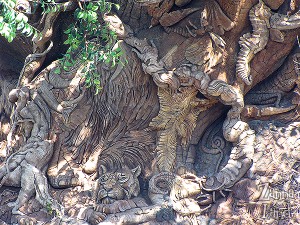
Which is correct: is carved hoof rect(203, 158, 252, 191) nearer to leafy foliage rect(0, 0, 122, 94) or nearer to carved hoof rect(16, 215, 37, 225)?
leafy foliage rect(0, 0, 122, 94)

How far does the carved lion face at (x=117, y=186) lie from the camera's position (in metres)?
5.63

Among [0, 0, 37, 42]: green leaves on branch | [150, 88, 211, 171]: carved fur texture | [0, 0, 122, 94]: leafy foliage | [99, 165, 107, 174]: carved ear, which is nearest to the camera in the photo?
[0, 0, 37, 42]: green leaves on branch

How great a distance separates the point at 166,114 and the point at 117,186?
31.8 inches

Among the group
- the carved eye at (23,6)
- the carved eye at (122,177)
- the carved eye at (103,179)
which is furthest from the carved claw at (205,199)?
the carved eye at (23,6)

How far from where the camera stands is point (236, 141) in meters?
5.92

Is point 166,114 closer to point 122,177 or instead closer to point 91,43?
point 122,177

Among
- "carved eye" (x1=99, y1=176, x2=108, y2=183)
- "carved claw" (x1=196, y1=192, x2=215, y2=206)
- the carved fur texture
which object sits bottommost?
"carved claw" (x1=196, y1=192, x2=215, y2=206)

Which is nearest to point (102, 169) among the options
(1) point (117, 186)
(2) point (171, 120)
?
(1) point (117, 186)

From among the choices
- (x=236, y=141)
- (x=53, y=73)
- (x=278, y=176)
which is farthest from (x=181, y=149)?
(x=53, y=73)

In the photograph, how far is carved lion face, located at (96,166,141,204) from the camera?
18.5ft

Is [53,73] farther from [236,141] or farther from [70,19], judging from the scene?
[236,141]

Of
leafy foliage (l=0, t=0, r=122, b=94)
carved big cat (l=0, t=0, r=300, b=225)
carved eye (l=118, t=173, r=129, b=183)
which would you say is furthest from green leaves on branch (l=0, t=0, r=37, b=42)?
carved eye (l=118, t=173, r=129, b=183)

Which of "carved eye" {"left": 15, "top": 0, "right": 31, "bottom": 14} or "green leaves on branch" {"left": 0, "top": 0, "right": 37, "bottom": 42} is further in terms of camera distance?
"carved eye" {"left": 15, "top": 0, "right": 31, "bottom": 14}

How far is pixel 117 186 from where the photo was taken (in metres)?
5.69
